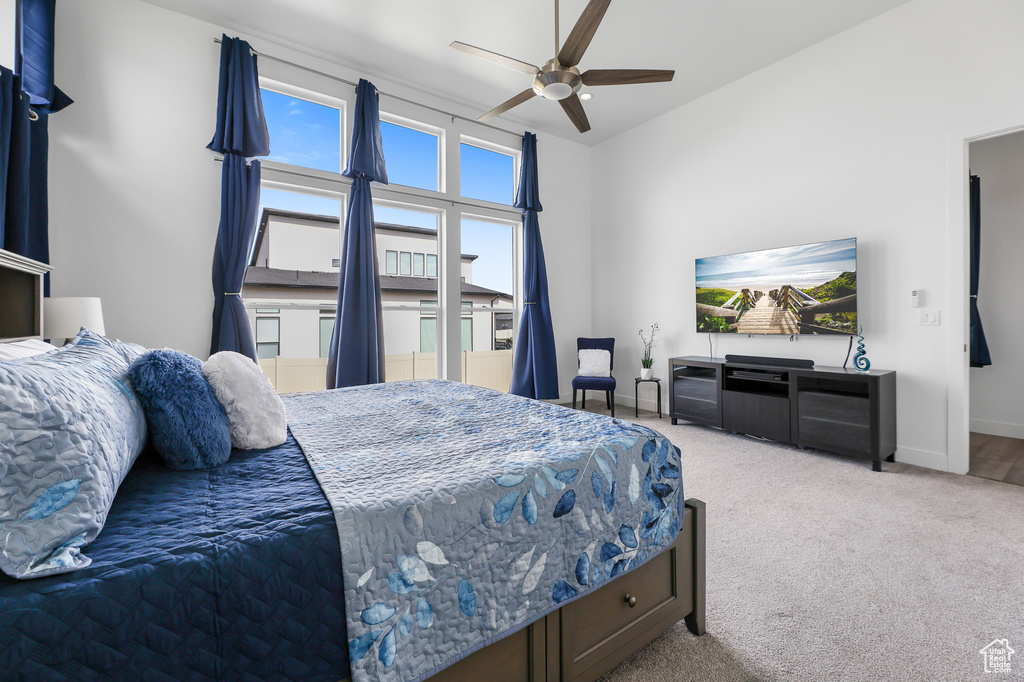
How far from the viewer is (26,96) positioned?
239 centimetres

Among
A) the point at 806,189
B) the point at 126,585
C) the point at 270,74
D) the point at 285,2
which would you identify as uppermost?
the point at 285,2

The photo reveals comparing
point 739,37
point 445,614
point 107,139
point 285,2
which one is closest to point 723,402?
point 739,37

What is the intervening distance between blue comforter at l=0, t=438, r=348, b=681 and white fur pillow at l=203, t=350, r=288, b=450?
1.31 ft

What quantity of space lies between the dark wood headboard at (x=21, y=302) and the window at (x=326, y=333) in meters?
1.93

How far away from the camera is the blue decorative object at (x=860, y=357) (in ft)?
11.0

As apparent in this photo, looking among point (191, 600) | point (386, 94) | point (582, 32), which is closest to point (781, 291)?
point (582, 32)

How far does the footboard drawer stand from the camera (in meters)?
1.20

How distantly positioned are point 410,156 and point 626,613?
4.31m

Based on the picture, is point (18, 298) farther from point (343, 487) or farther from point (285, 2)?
point (285, 2)

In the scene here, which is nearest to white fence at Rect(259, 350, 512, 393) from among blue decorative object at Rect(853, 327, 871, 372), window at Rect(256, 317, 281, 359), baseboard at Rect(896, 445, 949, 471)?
window at Rect(256, 317, 281, 359)

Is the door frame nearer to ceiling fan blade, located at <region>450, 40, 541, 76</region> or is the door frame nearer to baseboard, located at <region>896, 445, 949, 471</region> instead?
baseboard, located at <region>896, 445, 949, 471</region>

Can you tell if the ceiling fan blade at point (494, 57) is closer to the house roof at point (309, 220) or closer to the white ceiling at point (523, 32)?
the white ceiling at point (523, 32)

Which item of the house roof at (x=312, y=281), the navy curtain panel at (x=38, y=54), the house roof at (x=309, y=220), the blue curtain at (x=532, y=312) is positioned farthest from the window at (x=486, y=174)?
the navy curtain panel at (x=38, y=54)

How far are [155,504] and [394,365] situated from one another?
3440 mm
